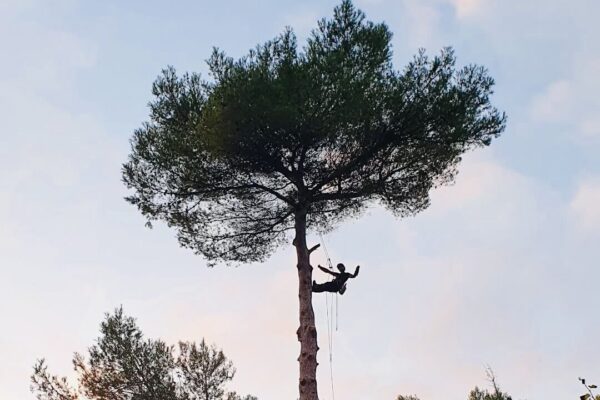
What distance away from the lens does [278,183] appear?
38.7 ft

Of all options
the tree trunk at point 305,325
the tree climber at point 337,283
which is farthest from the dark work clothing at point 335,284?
the tree trunk at point 305,325

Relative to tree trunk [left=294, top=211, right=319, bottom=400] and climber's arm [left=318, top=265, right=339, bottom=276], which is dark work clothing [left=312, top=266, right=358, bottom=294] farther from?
tree trunk [left=294, top=211, right=319, bottom=400]

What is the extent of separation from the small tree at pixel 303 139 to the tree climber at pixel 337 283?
68 cm

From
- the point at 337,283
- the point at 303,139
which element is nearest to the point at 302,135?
the point at 303,139

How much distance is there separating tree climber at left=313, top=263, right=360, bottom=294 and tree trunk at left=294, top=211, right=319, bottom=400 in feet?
2.10

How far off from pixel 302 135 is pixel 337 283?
2760mm

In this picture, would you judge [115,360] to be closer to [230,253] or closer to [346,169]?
[230,253]

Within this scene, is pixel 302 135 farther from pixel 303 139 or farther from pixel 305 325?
pixel 305 325

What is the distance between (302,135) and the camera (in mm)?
10703

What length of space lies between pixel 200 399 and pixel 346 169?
34.6ft

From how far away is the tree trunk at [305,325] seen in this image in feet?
32.0

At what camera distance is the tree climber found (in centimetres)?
1133

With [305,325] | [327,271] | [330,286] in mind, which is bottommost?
[305,325]

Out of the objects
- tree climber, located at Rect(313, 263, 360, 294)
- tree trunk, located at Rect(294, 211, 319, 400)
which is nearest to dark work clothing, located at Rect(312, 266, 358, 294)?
tree climber, located at Rect(313, 263, 360, 294)
